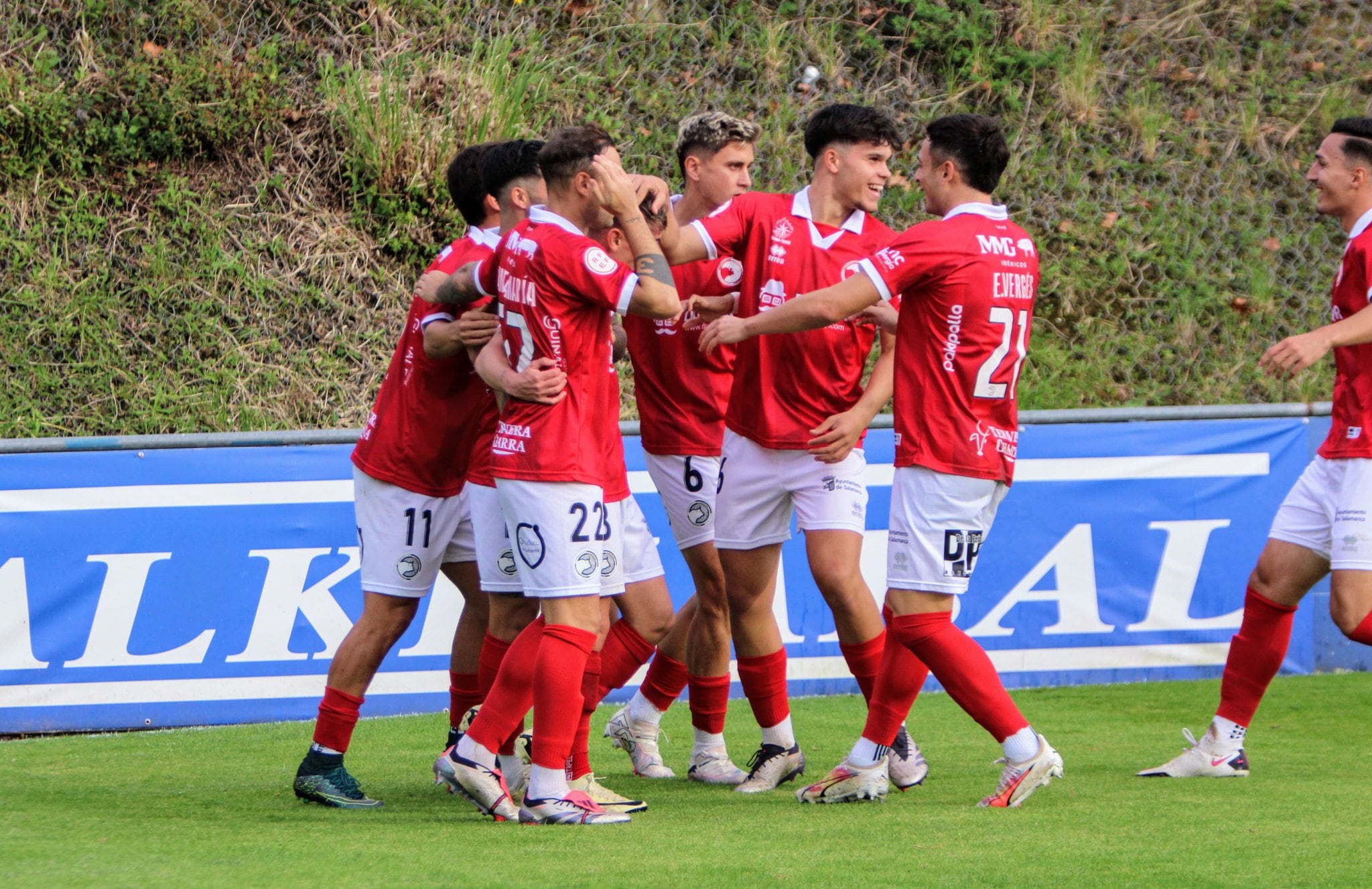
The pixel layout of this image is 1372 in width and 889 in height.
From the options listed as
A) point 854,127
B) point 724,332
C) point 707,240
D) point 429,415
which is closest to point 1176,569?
point 854,127

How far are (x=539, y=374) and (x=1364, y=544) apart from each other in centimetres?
288

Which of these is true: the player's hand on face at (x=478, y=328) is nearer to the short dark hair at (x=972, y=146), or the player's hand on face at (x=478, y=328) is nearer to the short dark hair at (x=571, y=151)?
the short dark hair at (x=571, y=151)

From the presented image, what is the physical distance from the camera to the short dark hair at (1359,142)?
5.24m

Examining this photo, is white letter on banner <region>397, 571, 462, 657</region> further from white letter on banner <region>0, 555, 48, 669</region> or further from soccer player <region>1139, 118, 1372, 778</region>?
soccer player <region>1139, 118, 1372, 778</region>

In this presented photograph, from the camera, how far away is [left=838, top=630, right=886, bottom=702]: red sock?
5266 millimetres

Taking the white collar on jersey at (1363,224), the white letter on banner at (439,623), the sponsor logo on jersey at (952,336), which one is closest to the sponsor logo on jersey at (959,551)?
the sponsor logo on jersey at (952,336)

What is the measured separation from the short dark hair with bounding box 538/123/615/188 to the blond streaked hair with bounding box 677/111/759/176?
51.6 inches

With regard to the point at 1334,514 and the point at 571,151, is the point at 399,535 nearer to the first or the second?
the point at 571,151

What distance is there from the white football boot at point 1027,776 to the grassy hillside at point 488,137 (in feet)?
16.4

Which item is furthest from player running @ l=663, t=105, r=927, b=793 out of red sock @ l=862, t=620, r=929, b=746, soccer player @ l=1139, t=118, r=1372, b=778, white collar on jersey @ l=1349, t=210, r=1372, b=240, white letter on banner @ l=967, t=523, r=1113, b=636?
white letter on banner @ l=967, t=523, r=1113, b=636

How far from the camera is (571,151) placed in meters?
4.36

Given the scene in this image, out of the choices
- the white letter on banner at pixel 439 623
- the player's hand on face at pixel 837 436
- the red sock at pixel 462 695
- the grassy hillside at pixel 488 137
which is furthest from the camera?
the grassy hillside at pixel 488 137

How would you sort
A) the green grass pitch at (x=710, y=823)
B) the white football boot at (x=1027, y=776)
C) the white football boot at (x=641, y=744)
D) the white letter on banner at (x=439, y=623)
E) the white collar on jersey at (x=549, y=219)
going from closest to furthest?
the green grass pitch at (x=710, y=823), the white collar on jersey at (x=549, y=219), the white football boot at (x=1027, y=776), the white football boot at (x=641, y=744), the white letter on banner at (x=439, y=623)

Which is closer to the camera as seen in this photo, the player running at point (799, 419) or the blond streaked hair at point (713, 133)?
the player running at point (799, 419)
